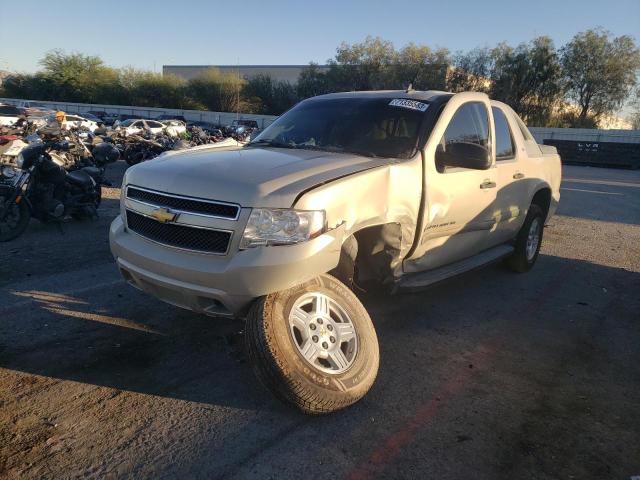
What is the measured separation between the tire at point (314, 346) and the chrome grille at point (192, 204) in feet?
1.77

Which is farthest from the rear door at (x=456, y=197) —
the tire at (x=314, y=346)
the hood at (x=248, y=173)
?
the tire at (x=314, y=346)

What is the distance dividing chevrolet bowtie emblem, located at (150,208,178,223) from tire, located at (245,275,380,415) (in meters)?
0.73

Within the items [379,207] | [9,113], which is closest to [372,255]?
[379,207]

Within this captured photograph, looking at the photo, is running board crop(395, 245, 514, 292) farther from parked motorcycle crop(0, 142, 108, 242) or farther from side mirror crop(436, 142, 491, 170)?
parked motorcycle crop(0, 142, 108, 242)

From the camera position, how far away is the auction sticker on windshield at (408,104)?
168 inches

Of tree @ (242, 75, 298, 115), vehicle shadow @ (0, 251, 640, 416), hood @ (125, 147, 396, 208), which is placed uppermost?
tree @ (242, 75, 298, 115)

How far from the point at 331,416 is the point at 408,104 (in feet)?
8.70

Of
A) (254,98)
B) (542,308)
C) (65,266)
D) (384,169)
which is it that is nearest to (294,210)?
(384,169)

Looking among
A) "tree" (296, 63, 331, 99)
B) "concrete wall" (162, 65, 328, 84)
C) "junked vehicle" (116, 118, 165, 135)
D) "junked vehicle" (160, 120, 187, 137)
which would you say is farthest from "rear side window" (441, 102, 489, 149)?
"concrete wall" (162, 65, 328, 84)

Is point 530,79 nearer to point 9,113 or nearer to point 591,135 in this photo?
point 591,135

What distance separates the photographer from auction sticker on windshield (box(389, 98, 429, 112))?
4.26 metres

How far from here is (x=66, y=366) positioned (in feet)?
11.0

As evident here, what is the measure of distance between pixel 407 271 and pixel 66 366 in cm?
249

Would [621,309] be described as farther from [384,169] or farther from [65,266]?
[65,266]
